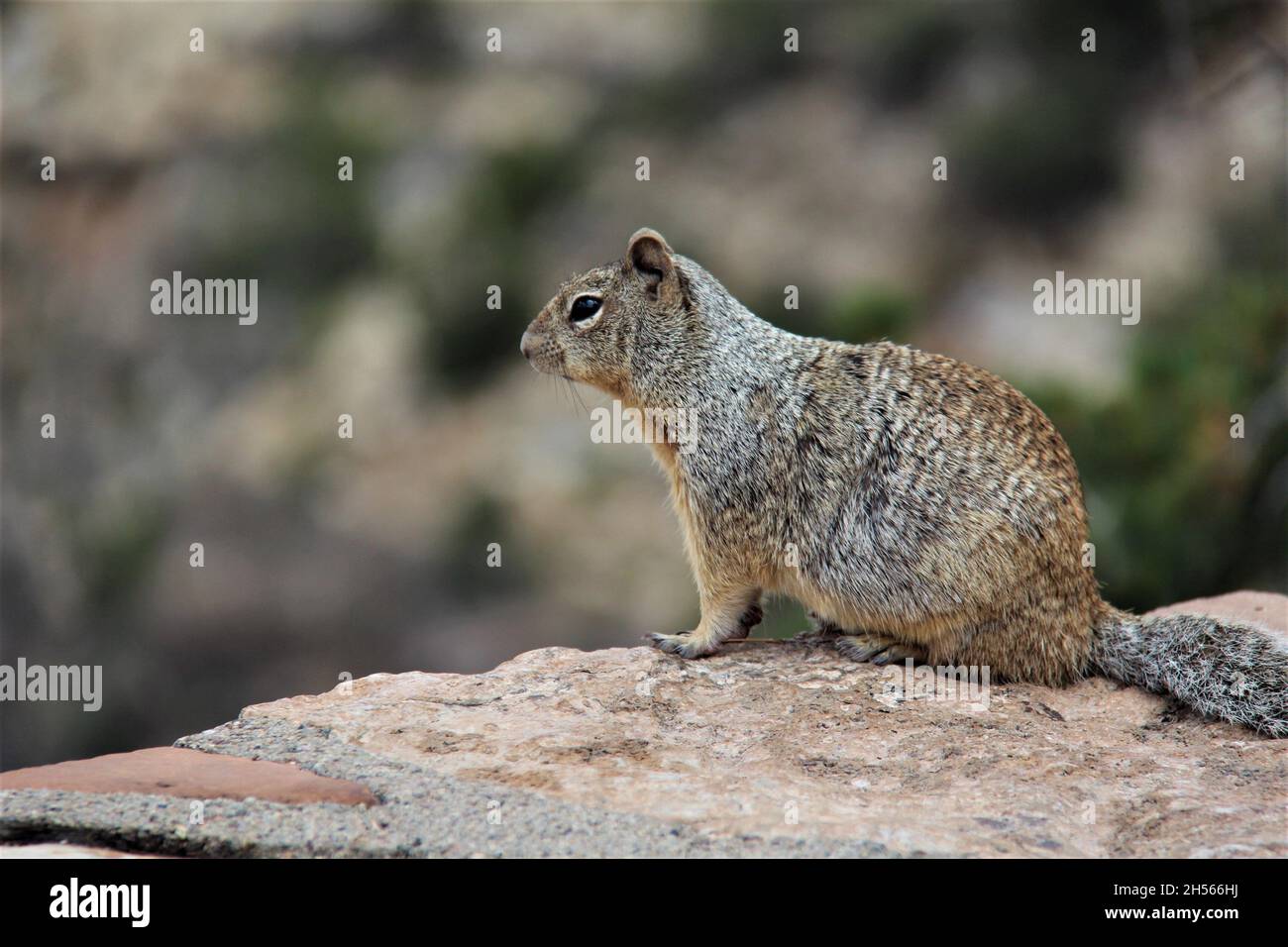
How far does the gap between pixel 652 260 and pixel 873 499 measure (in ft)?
6.99

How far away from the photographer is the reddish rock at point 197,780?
234 inches

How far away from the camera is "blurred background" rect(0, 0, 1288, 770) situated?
2398 centimetres

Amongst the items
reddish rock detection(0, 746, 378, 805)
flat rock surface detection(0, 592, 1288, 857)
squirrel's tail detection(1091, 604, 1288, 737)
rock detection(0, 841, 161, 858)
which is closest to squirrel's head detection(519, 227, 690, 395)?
flat rock surface detection(0, 592, 1288, 857)

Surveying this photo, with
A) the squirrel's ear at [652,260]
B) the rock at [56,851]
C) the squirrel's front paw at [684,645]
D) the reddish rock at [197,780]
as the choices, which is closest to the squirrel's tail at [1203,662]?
the squirrel's front paw at [684,645]

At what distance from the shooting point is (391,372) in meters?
27.2

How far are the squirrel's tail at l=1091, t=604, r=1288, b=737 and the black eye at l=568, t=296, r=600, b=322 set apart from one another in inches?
139

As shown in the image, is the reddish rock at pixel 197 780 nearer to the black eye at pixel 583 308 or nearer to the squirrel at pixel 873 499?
the squirrel at pixel 873 499

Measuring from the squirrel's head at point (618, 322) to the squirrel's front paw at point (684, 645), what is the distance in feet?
5.11

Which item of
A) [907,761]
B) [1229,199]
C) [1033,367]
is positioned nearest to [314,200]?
[1033,367]

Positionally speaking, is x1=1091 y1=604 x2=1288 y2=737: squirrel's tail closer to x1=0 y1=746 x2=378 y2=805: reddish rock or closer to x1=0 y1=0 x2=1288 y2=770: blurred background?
x1=0 y1=746 x2=378 y2=805: reddish rock
